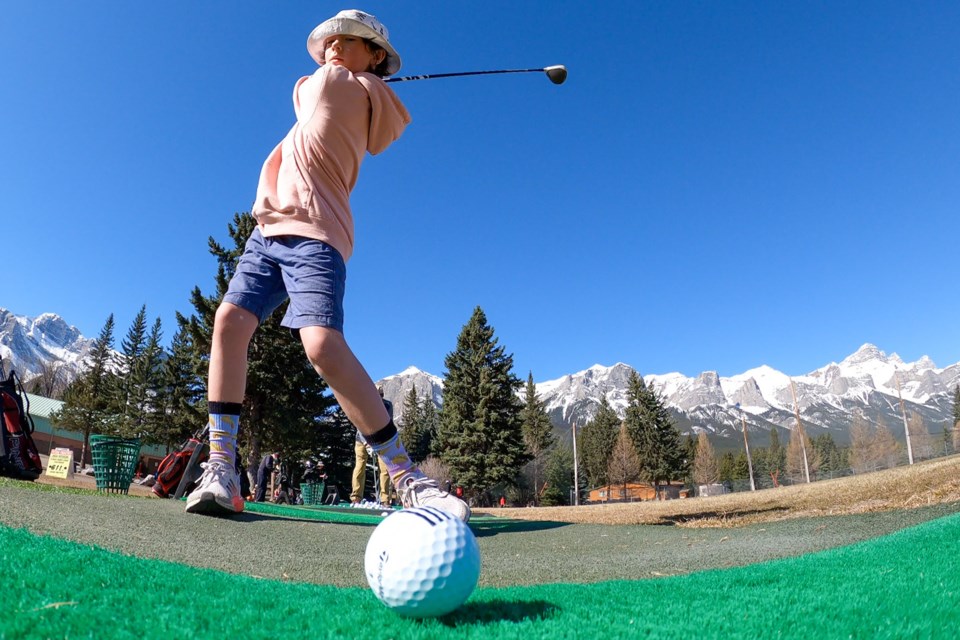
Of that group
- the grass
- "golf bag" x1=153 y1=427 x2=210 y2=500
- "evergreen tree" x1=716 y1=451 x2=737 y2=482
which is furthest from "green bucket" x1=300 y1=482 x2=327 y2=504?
"evergreen tree" x1=716 y1=451 x2=737 y2=482

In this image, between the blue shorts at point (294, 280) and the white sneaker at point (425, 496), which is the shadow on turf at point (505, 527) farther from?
the blue shorts at point (294, 280)

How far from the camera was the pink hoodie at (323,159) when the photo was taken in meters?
2.69

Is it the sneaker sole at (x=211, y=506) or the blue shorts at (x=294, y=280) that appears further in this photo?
the sneaker sole at (x=211, y=506)

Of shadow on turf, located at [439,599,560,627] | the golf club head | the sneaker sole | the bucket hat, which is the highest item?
the golf club head

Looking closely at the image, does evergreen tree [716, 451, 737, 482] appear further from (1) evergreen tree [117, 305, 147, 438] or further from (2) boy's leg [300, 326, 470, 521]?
(2) boy's leg [300, 326, 470, 521]

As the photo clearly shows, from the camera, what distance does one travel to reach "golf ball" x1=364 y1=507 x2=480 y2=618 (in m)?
1.41

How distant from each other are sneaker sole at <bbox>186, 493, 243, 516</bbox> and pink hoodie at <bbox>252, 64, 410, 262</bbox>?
147cm

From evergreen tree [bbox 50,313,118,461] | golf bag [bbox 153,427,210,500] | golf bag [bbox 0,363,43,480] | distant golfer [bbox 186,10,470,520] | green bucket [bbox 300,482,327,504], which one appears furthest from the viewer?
evergreen tree [bbox 50,313,118,461]

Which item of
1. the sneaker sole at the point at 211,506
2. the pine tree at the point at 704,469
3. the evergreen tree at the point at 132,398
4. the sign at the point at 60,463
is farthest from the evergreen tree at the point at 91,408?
the pine tree at the point at 704,469

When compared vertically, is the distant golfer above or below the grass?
above

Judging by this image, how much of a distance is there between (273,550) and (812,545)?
3577 millimetres

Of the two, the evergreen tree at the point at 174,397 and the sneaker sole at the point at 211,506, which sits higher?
the evergreen tree at the point at 174,397

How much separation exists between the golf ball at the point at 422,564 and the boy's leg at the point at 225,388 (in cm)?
151

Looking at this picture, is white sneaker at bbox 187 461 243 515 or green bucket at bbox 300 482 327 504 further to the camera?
green bucket at bbox 300 482 327 504
